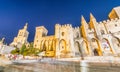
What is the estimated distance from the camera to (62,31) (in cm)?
4125

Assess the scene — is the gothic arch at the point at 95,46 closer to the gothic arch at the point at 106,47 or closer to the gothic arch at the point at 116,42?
the gothic arch at the point at 106,47

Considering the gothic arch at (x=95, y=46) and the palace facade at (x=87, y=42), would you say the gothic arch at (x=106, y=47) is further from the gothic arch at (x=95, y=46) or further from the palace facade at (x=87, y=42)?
the gothic arch at (x=95, y=46)

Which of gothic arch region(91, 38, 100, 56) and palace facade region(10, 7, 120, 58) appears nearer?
palace facade region(10, 7, 120, 58)

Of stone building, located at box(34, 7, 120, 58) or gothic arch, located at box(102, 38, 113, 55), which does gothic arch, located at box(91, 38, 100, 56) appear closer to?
stone building, located at box(34, 7, 120, 58)

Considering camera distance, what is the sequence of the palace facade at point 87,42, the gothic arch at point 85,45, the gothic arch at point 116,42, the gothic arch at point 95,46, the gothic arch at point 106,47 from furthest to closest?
the gothic arch at point 85,45 < the gothic arch at point 95,46 < the gothic arch at point 116,42 < the palace facade at point 87,42 < the gothic arch at point 106,47

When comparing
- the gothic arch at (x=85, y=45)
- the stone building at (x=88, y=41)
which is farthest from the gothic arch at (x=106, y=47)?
the gothic arch at (x=85, y=45)

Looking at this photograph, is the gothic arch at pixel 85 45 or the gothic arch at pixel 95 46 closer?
the gothic arch at pixel 95 46

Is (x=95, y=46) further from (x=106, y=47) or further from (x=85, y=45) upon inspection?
(x=106, y=47)

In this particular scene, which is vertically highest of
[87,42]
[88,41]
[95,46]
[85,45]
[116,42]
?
[88,41]

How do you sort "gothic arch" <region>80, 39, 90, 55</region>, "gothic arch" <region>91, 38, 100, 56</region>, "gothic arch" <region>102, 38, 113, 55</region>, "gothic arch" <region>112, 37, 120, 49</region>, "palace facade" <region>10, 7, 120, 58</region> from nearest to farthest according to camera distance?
1. "gothic arch" <region>102, 38, 113, 55</region>
2. "palace facade" <region>10, 7, 120, 58</region>
3. "gothic arch" <region>112, 37, 120, 49</region>
4. "gothic arch" <region>91, 38, 100, 56</region>
5. "gothic arch" <region>80, 39, 90, 55</region>

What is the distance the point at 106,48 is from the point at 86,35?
8.27 m

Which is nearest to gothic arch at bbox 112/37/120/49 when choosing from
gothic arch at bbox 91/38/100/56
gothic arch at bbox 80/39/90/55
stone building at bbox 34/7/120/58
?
stone building at bbox 34/7/120/58

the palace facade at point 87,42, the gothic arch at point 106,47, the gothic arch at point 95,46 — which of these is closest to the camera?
the gothic arch at point 106,47

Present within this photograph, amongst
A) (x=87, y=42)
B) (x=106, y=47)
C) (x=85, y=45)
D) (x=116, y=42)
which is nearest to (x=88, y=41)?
(x=87, y=42)
